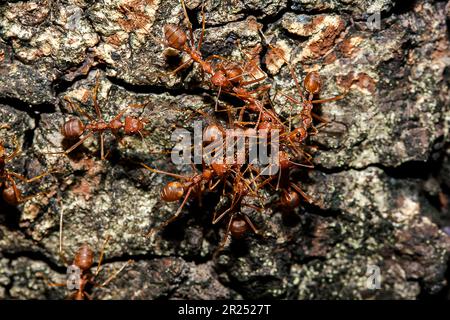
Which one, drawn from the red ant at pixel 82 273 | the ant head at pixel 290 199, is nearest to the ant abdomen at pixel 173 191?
the red ant at pixel 82 273

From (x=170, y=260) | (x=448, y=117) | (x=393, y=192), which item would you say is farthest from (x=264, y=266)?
(x=448, y=117)

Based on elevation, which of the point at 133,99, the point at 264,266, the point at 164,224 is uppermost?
the point at 133,99

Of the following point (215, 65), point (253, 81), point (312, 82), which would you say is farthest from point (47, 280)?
point (312, 82)

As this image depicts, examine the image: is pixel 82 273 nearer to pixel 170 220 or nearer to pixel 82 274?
pixel 82 274

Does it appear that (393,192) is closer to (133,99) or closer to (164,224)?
(164,224)

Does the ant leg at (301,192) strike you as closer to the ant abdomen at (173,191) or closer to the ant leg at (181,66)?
the ant abdomen at (173,191)

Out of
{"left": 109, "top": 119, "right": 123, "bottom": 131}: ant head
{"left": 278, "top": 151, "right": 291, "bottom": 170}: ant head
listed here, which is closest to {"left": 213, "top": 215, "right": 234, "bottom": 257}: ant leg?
{"left": 278, "top": 151, "right": 291, "bottom": 170}: ant head
